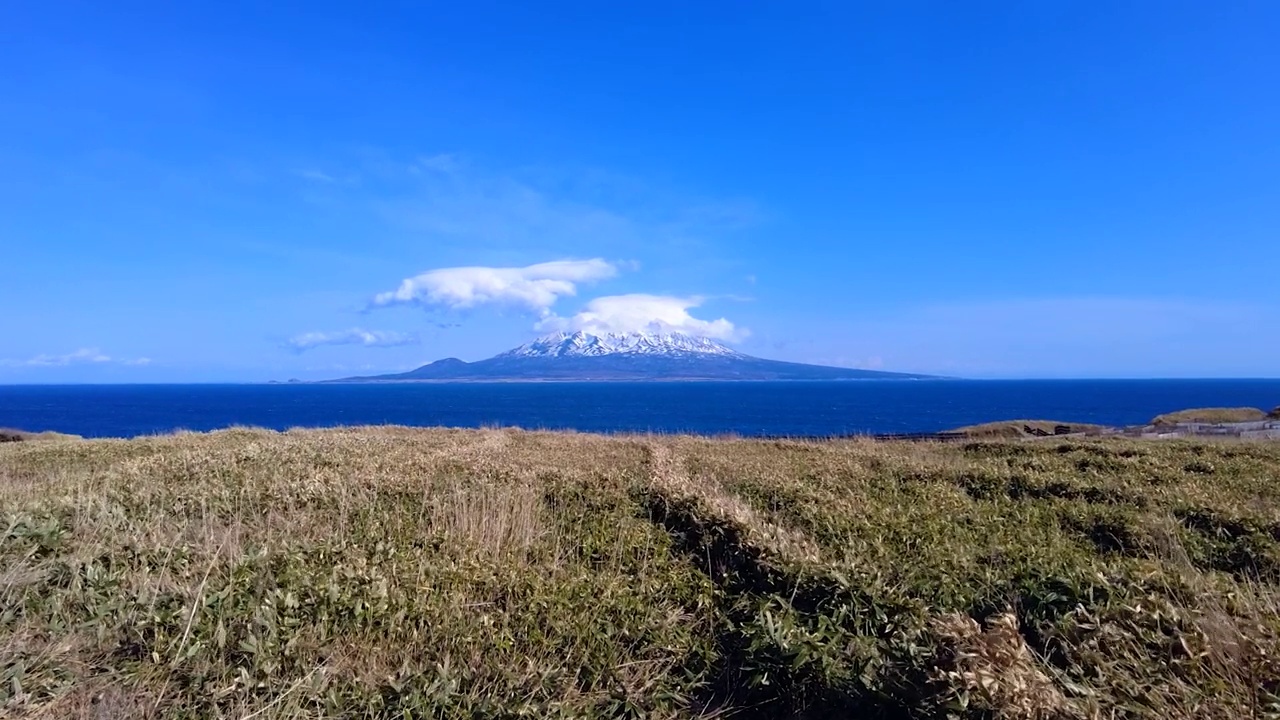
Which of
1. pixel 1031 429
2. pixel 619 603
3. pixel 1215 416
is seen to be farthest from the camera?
pixel 1215 416

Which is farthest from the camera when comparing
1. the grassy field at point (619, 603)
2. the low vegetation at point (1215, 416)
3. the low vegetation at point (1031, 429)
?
the low vegetation at point (1215, 416)

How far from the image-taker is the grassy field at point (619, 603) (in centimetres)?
472

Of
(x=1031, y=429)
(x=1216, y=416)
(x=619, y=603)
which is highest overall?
(x=619, y=603)

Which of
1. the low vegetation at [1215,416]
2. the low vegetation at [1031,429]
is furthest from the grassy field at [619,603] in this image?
the low vegetation at [1215,416]

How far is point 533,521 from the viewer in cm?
934

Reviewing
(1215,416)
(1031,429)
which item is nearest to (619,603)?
(1031,429)

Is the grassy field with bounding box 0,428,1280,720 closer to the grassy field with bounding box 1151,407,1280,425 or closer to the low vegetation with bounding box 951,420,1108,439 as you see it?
the low vegetation with bounding box 951,420,1108,439

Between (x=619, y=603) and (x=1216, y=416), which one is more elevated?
(x=619, y=603)

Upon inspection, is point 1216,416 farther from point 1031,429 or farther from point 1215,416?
point 1031,429

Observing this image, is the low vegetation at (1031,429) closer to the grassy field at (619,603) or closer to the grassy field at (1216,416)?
the grassy field at (1216,416)

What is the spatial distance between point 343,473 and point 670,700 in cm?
862

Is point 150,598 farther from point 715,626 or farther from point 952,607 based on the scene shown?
point 952,607

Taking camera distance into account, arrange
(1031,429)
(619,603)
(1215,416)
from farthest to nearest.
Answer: (1215,416), (1031,429), (619,603)

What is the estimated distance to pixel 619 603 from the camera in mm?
6664
